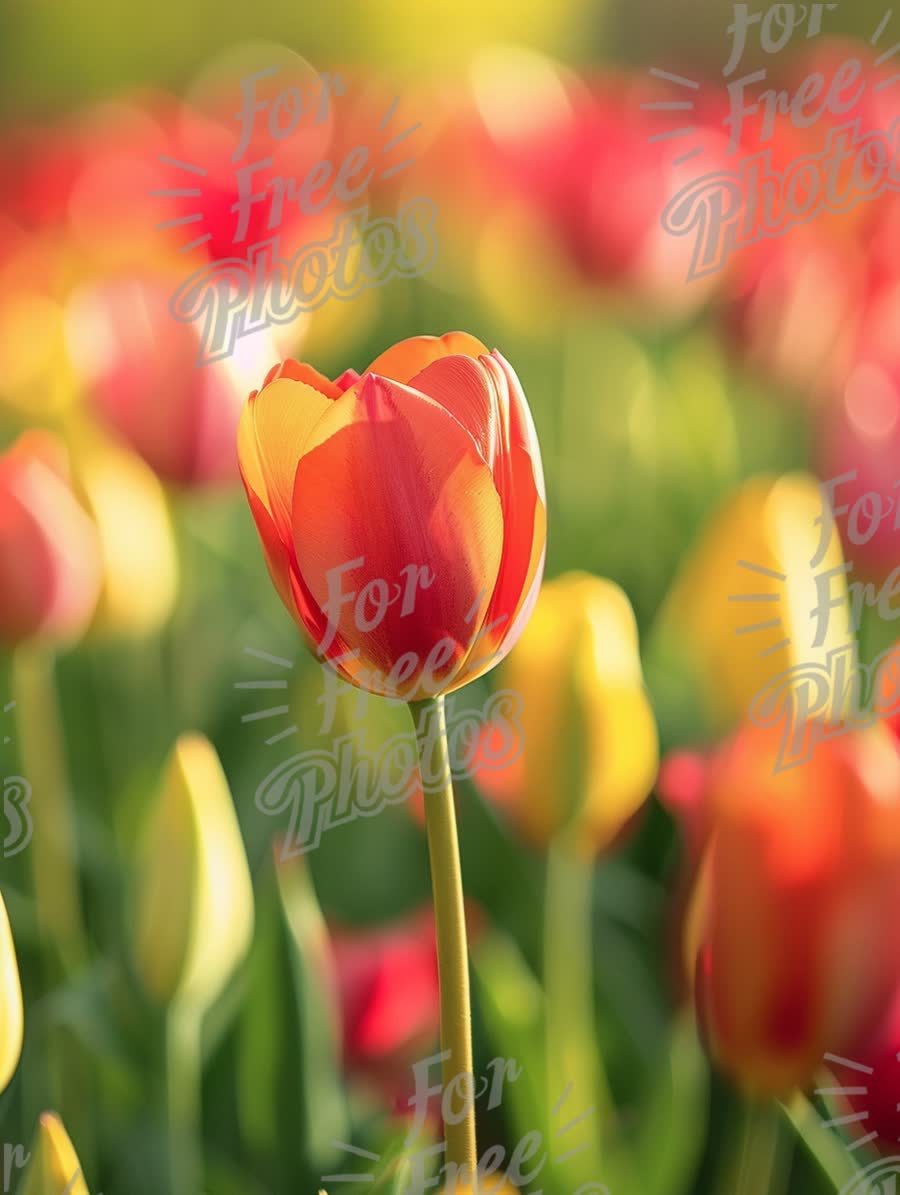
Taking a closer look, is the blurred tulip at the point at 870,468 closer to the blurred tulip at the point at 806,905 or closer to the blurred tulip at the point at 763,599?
the blurred tulip at the point at 763,599

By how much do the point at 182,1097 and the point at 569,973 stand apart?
89 millimetres

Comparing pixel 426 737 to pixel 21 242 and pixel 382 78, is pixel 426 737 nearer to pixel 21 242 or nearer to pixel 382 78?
pixel 21 242

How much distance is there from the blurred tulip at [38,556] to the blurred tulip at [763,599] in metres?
0.15

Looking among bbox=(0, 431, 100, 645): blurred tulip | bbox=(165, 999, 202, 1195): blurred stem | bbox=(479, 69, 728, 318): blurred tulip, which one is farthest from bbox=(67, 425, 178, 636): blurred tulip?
bbox=(479, 69, 728, 318): blurred tulip

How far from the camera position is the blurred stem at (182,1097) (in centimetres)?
25

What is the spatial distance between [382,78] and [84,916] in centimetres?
73

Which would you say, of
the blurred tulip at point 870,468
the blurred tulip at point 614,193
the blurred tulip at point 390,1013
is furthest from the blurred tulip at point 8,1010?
the blurred tulip at point 614,193

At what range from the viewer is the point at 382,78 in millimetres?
928

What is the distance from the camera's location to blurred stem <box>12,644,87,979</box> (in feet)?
1.02

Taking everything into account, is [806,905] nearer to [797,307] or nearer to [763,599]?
[763,599]

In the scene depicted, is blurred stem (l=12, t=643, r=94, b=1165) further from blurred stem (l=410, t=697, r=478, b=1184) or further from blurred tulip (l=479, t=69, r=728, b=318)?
blurred tulip (l=479, t=69, r=728, b=318)

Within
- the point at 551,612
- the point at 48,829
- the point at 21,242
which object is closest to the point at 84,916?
the point at 48,829

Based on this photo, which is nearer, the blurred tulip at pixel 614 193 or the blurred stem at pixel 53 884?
the blurred stem at pixel 53 884

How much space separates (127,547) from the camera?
34cm
